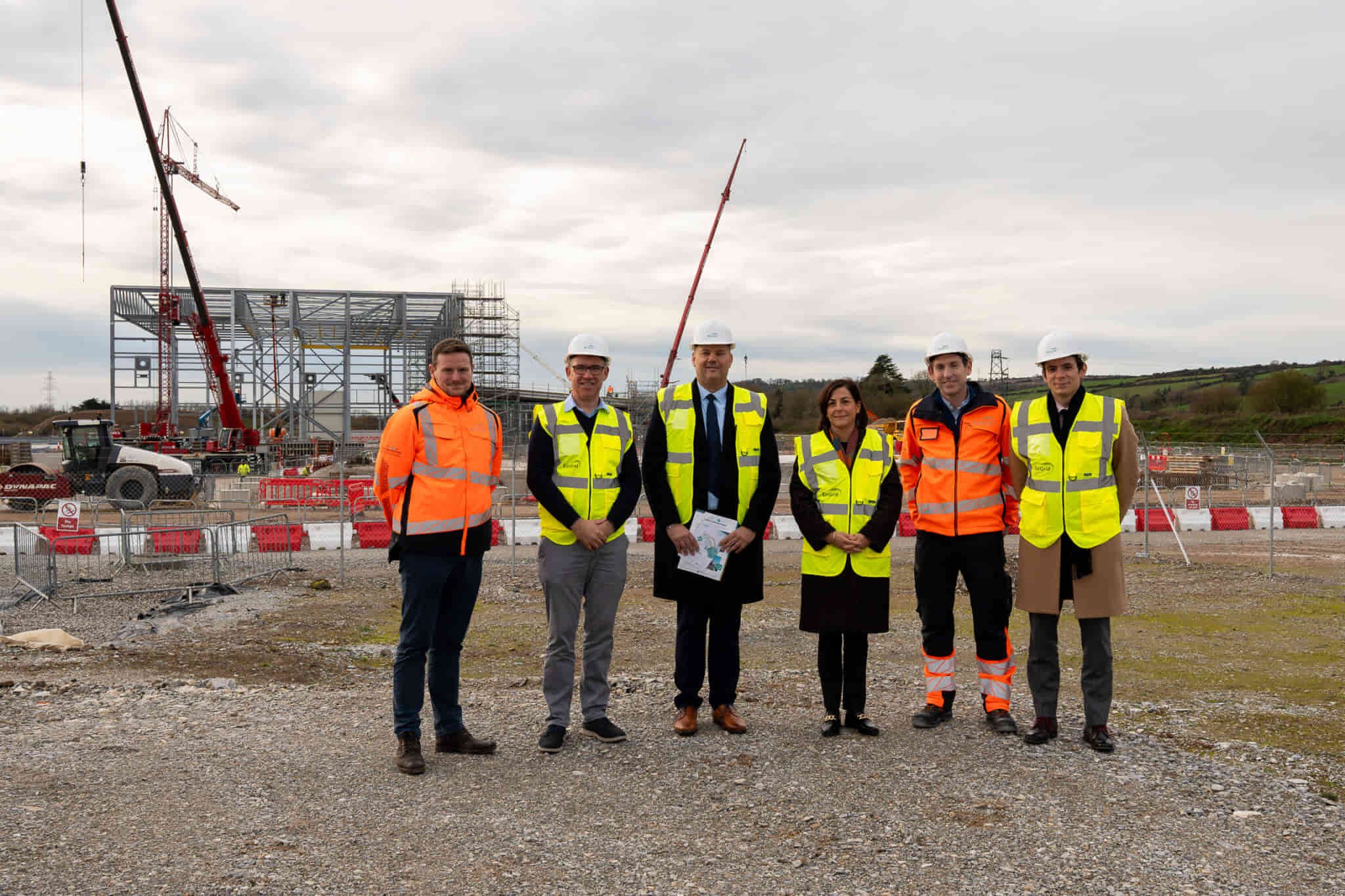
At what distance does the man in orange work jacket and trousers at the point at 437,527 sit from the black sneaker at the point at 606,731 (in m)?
0.55

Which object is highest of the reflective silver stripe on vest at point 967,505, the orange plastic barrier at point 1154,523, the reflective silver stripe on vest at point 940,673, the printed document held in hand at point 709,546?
the reflective silver stripe on vest at point 967,505

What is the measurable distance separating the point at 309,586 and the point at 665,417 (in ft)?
28.8

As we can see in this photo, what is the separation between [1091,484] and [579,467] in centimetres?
270

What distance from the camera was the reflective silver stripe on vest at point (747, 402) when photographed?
5.35 m

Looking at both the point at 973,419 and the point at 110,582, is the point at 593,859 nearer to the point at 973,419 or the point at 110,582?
the point at 973,419

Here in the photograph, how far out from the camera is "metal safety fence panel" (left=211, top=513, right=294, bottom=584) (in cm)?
1263

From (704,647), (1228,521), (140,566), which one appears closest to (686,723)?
(704,647)

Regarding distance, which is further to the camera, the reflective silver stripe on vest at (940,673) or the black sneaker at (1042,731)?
the reflective silver stripe on vest at (940,673)

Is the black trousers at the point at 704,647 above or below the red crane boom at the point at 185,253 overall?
below

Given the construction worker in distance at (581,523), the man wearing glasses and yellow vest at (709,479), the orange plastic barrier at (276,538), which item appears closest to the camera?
the construction worker in distance at (581,523)

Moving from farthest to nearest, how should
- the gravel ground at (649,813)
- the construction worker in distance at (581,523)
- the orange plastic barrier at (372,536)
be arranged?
the orange plastic barrier at (372,536)
the construction worker in distance at (581,523)
the gravel ground at (649,813)

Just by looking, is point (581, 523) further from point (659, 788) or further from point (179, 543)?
point (179, 543)

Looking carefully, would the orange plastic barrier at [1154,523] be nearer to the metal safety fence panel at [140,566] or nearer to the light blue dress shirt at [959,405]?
the light blue dress shirt at [959,405]

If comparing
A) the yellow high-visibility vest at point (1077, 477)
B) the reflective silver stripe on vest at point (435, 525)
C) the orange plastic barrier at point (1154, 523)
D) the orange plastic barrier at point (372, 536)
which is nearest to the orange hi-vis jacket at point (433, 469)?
the reflective silver stripe on vest at point (435, 525)
